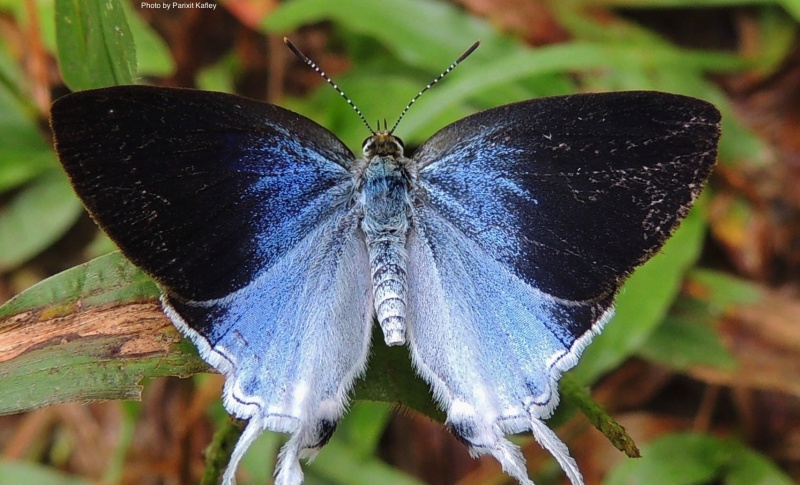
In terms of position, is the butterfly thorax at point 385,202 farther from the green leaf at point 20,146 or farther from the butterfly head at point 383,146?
the green leaf at point 20,146

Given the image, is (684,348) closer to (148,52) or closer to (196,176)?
(196,176)

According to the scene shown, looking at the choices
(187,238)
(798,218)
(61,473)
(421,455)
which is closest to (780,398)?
(798,218)

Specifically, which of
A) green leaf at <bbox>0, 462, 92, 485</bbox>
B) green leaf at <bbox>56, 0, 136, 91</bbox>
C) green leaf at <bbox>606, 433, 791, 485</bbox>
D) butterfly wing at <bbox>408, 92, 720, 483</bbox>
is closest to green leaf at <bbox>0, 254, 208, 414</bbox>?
green leaf at <bbox>56, 0, 136, 91</bbox>

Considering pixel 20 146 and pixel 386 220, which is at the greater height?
pixel 386 220

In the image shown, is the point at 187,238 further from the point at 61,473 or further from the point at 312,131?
the point at 61,473

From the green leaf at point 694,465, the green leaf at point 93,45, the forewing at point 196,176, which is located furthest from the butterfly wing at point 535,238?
the green leaf at point 694,465

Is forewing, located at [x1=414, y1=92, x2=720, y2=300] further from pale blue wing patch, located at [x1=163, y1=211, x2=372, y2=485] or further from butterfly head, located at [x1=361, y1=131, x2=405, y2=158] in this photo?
pale blue wing patch, located at [x1=163, y1=211, x2=372, y2=485]

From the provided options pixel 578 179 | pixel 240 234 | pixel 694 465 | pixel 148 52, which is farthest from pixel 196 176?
pixel 694 465
